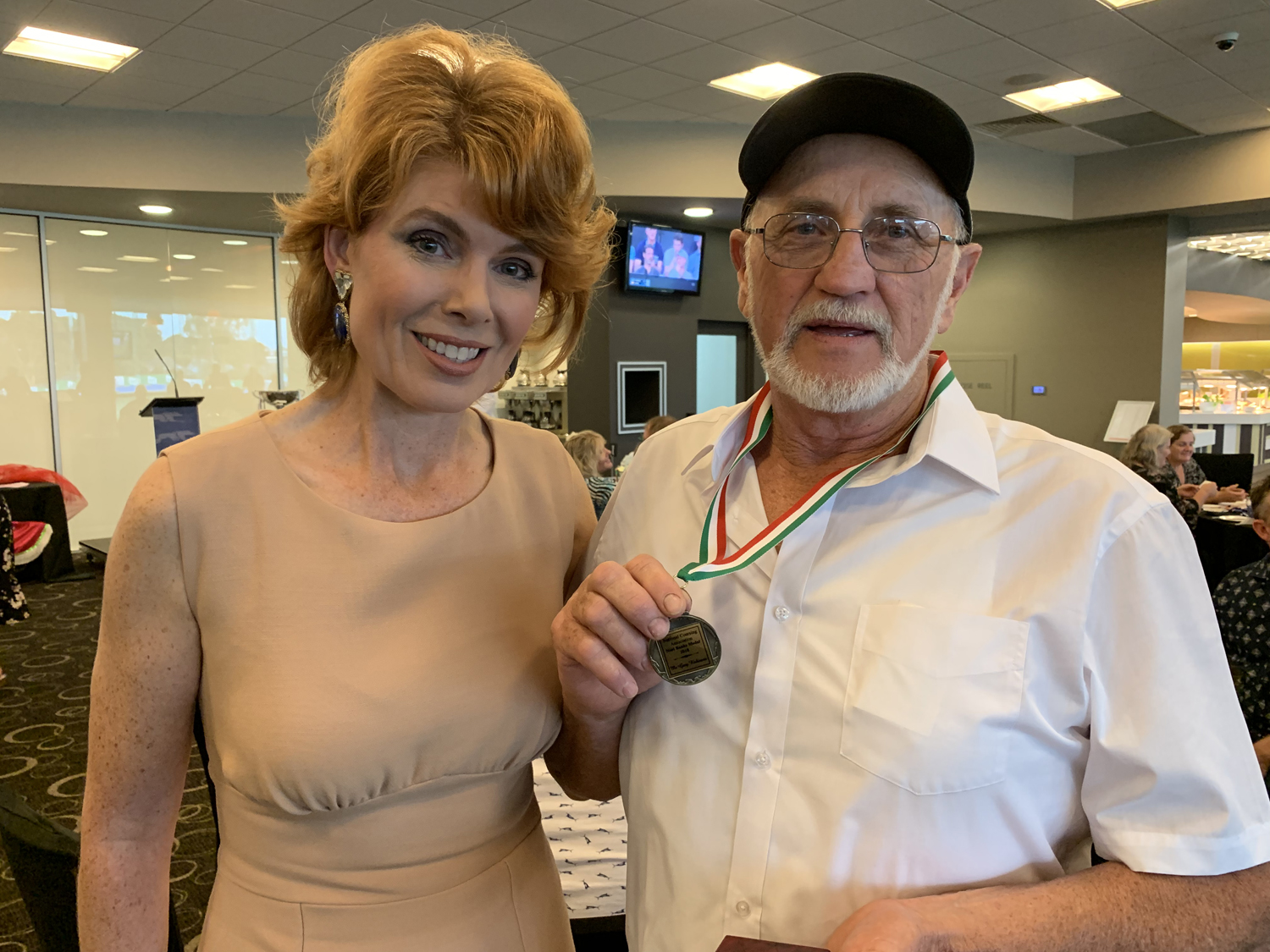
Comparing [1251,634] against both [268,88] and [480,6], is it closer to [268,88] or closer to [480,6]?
[480,6]

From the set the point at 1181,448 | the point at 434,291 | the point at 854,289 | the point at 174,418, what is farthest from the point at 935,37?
the point at 174,418

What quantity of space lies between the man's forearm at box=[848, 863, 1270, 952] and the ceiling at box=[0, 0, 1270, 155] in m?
5.29

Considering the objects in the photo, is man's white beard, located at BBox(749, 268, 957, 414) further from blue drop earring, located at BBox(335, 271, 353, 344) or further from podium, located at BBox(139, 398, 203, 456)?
podium, located at BBox(139, 398, 203, 456)

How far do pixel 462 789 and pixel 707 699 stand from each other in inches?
14.9

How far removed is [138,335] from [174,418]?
3.01m

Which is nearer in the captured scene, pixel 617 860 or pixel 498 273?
pixel 498 273

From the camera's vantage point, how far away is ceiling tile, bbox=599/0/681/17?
512cm

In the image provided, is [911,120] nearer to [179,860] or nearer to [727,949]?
[727,949]

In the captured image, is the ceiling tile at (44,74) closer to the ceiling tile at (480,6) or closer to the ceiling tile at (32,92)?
the ceiling tile at (32,92)

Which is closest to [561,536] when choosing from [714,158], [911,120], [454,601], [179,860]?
[454,601]

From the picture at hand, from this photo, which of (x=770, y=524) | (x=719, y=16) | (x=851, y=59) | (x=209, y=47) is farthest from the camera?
(x=851, y=59)

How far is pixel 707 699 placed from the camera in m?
1.18

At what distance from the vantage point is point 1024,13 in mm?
5496

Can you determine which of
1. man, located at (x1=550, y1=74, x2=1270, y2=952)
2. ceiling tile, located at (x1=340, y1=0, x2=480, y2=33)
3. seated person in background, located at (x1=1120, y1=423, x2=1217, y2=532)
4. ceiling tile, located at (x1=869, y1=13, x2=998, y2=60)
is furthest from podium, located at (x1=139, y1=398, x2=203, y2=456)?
seated person in background, located at (x1=1120, y1=423, x2=1217, y2=532)
